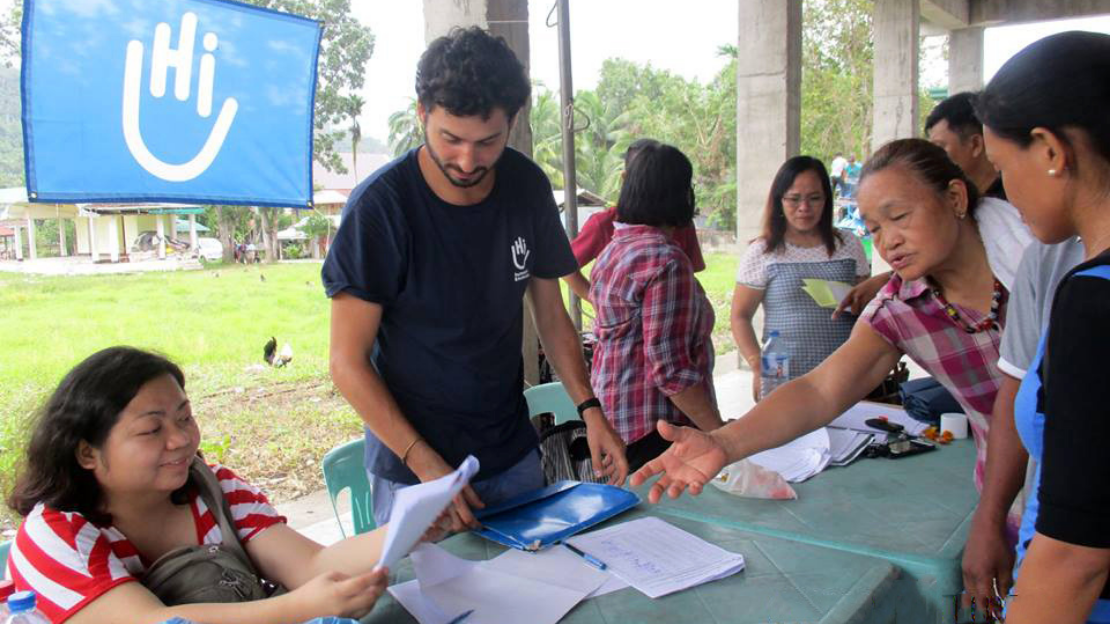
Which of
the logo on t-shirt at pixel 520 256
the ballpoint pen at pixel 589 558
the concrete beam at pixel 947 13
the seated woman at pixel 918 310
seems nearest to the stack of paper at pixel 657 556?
the ballpoint pen at pixel 589 558

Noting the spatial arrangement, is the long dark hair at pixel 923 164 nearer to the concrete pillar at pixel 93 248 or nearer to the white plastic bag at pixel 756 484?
the white plastic bag at pixel 756 484

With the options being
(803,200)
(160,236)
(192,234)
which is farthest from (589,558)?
(192,234)

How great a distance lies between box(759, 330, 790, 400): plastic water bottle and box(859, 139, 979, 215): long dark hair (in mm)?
1351

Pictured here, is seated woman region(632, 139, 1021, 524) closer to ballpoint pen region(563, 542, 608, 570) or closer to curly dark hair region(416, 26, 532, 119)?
ballpoint pen region(563, 542, 608, 570)

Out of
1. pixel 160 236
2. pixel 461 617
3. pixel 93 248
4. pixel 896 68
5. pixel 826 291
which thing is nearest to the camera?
pixel 461 617

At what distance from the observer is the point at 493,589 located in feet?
4.65

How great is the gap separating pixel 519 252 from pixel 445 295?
24 cm

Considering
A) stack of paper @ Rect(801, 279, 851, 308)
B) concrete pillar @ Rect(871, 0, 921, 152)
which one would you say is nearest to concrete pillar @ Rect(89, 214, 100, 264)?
concrete pillar @ Rect(871, 0, 921, 152)

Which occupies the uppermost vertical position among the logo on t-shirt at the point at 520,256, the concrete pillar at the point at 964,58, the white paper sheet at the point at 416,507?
the concrete pillar at the point at 964,58

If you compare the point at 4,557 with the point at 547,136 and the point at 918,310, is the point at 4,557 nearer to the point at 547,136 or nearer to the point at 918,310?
the point at 918,310

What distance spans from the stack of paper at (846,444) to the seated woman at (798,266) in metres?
0.71

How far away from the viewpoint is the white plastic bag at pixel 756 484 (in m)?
1.90

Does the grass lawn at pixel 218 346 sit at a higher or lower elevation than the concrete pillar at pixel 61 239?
lower

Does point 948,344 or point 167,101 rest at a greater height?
point 167,101
